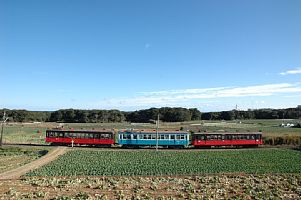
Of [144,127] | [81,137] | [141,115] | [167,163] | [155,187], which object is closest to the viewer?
[155,187]

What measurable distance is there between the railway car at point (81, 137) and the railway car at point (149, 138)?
2332 millimetres

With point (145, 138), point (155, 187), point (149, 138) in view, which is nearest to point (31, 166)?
point (155, 187)

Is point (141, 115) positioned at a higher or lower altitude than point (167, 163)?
higher

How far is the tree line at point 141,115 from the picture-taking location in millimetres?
140250

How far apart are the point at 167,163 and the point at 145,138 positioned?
586 inches

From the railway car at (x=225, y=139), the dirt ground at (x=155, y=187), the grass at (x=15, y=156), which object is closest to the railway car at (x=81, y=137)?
the grass at (x=15, y=156)

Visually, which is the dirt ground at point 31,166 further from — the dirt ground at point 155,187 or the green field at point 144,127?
the green field at point 144,127

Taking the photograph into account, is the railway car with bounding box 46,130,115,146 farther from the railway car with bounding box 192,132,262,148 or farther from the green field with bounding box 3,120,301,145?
the railway car with bounding box 192,132,262,148

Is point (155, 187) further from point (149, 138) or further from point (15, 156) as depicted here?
point (149, 138)

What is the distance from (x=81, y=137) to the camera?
173ft

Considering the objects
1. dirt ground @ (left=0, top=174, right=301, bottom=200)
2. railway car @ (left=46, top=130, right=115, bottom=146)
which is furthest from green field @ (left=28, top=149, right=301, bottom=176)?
→ railway car @ (left=46, top=130, right=115, bottom=146)

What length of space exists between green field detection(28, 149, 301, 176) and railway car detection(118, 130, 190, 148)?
488 cm

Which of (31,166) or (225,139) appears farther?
(225,139)

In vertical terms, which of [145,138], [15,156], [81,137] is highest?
[145,138]
